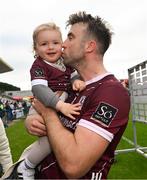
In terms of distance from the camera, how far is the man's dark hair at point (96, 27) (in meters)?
3.19

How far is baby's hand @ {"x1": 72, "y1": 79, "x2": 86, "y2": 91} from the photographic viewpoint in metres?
3.05

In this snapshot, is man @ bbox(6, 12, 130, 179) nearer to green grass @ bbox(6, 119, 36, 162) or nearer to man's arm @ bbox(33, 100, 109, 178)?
man's arm @ bbox(33, 100, 109, 178)

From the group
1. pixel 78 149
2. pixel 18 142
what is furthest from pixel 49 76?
pixel 18 142

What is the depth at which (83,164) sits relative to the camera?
2.72 metres

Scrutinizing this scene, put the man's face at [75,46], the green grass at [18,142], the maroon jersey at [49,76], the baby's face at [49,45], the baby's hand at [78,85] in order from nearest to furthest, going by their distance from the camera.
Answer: the baby's hand at [78,85]
the man's face at [75,46]
the maroon jersey at [49,76]
the baby's face at [49,45]
the green grass at [18,142]

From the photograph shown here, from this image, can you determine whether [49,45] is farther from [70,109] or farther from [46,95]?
[70,109]

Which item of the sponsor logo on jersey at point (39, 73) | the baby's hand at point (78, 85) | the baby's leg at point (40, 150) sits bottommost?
the baby's leg at point (40, 150)

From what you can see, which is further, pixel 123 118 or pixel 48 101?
pixel 48 101

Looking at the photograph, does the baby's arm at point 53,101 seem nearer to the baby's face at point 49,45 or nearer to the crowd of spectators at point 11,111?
the baby's face at point 49,45

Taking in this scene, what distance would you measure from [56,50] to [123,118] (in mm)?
980

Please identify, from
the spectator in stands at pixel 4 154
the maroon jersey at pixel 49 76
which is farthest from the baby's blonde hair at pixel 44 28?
the spectator in stands at pixel 4 154

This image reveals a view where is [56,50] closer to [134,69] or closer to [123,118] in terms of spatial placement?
[123,118]

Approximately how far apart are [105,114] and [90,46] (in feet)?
2.01

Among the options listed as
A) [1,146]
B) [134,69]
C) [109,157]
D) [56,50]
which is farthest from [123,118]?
[134,69]
